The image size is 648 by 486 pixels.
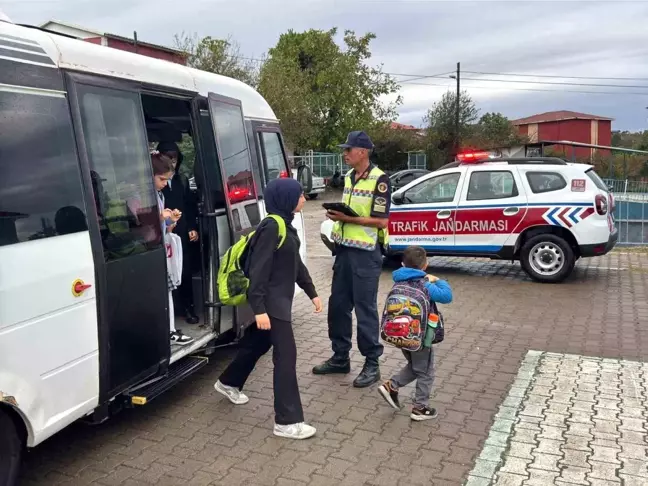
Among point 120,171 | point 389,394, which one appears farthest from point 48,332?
point 389,394

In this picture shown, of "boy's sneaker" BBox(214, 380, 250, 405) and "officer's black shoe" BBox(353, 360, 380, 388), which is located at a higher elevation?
"boy's sneaker" BBox(214, 380, 250, 405)

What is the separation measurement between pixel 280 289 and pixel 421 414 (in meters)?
1.41

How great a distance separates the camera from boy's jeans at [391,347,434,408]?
444cm

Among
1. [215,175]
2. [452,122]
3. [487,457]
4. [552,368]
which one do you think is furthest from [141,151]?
[452,122]

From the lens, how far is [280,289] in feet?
13.8

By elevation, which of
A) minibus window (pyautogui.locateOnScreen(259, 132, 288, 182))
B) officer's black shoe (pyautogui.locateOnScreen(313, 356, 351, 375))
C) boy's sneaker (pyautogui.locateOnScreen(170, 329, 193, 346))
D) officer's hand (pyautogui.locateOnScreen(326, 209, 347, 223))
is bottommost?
officer's black shoe (pyautogui.locateOnScreen(313, 356, 351, 375))

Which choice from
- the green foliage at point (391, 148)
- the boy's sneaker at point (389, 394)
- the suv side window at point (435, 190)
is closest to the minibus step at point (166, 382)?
the boy's sneaker at point (389, 394)

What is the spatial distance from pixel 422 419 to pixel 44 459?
2.57 metres

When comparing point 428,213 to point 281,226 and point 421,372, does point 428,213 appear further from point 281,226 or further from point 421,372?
point 281,226

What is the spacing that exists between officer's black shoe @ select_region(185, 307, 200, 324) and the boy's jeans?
201 centimetres

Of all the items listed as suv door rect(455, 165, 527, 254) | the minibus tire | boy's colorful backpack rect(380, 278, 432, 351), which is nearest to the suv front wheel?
suv door rect(455, 165, 527, 254)

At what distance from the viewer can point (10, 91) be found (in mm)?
3145

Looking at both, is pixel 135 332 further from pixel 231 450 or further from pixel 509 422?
pixel 509 422

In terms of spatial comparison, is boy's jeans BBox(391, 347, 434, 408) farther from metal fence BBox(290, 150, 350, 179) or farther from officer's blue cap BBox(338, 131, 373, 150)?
metal fence BBox(290, 150, 350, 179)
